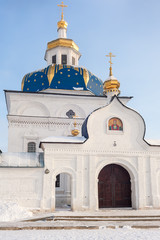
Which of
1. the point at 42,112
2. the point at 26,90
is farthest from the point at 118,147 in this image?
the point at 26,90

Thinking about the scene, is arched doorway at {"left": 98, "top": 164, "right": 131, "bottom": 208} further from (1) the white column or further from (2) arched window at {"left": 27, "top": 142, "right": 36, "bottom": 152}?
(2) arched window at {"left": 27, "top": 142, "right": 36, "bottom": 152}

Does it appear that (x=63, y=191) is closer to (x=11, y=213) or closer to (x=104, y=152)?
(x=104, y=152)

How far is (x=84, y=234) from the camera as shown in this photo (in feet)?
23.9

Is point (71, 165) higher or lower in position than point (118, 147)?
lower

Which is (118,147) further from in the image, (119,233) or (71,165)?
(119,233)

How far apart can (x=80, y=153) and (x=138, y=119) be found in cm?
341

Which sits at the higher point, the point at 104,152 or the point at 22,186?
the point at 104,152

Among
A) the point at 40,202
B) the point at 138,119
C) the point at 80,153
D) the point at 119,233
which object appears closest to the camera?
the point at 119,233

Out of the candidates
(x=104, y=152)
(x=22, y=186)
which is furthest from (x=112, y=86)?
(x=22, y=186)

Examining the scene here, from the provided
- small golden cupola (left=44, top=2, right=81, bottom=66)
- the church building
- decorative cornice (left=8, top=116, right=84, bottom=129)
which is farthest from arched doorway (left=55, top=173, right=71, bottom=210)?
small golden cupola (left=44, top=2, right=81, bottom=66)

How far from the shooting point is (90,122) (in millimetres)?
13219

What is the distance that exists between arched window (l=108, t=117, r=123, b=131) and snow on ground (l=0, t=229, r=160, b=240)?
6.22 meters

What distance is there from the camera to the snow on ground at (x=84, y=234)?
22.4ft

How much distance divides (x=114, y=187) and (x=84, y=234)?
244 inches
